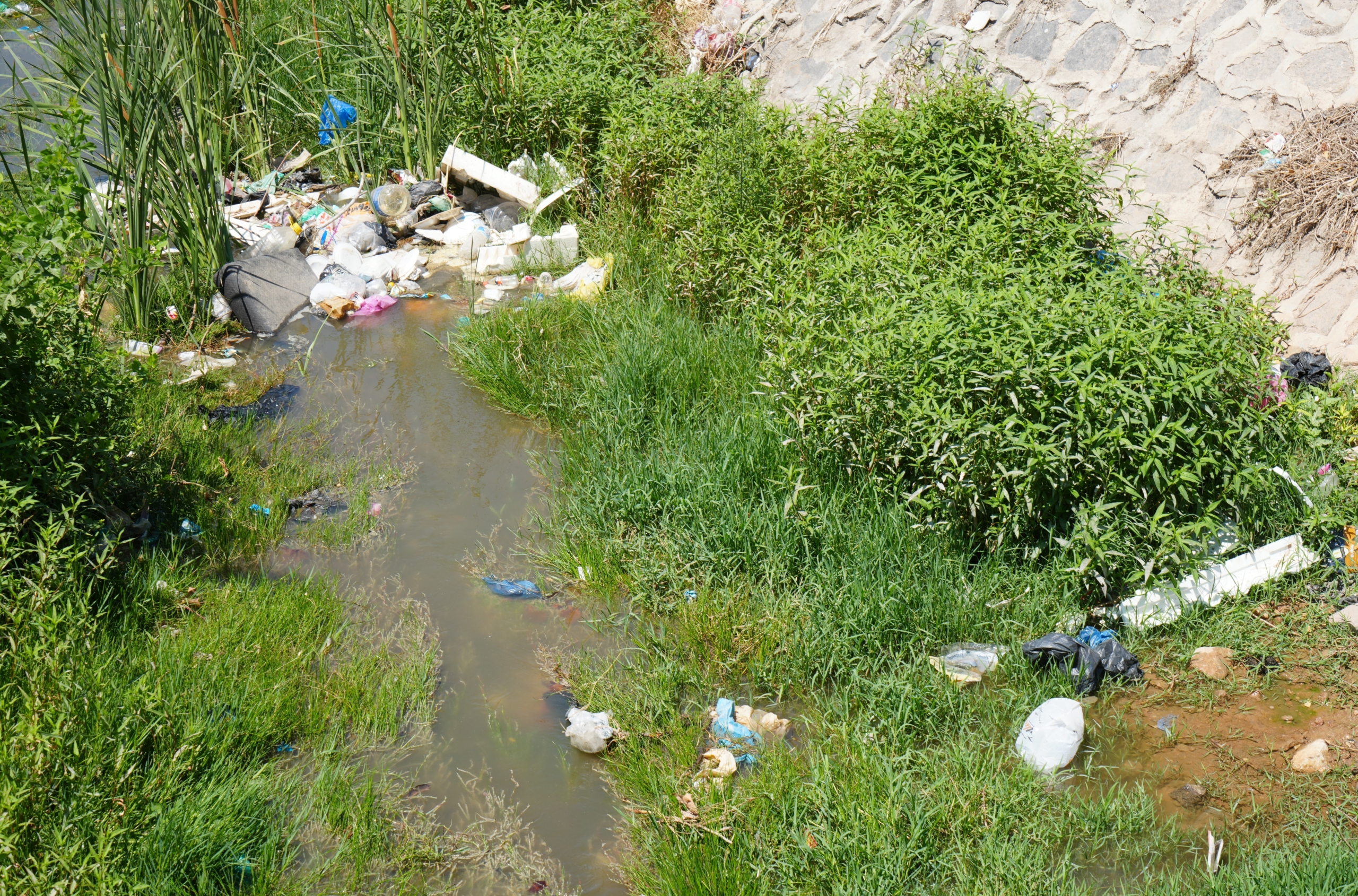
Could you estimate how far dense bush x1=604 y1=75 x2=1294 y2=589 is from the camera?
10.4 feet

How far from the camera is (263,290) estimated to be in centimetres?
567

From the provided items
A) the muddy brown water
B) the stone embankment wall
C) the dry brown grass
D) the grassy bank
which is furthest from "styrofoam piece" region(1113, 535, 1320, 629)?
the muddy brown water

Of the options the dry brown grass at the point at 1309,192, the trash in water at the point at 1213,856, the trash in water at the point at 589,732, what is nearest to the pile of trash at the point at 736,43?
the dry brown grass at the point at 1309,192

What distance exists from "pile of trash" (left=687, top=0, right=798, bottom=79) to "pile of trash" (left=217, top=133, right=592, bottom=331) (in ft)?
4.92

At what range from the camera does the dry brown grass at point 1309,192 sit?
428cm

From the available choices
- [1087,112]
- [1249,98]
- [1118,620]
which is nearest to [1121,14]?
[1087,112]

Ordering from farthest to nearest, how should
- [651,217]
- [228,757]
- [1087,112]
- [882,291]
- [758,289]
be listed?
1. [651,217]
2. [1087,112]
3. [758,289]
4. [882,291]
5. [228,757]

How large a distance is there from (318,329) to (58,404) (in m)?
2.55

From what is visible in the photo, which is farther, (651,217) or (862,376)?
(651,217)

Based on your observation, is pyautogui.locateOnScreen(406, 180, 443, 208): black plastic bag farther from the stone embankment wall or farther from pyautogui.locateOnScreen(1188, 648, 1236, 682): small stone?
pyautogui.locateOnScreen(1188, 648, 1236, 682): small stone

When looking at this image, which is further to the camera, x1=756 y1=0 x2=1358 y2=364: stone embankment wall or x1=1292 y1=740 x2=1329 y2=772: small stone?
x1=756 y1=0 x2=1358 y2=364: stone embankment wall

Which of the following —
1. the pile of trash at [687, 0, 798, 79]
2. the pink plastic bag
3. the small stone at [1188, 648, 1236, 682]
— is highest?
the pile of trash at [687, 0, 798, 79]

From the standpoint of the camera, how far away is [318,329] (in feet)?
18.8

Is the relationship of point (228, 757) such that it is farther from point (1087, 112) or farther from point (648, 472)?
point (1087, 112)
